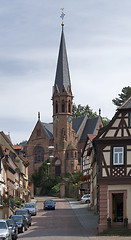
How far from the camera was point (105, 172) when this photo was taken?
31.1 metres

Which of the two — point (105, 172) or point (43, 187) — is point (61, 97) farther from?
point (105, 172)

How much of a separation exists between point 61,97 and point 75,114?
1397 centimetres

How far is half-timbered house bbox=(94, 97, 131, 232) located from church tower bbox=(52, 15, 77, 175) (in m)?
70.8

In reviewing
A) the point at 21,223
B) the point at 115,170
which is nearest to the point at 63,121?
the point at 21,223

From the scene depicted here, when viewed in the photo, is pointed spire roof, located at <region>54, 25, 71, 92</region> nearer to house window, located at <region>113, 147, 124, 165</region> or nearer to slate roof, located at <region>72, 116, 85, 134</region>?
slate roof, located at <region>72, 116, 85, 134</region>

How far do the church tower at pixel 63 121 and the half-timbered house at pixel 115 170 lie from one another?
2786 inches

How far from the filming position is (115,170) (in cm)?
3100

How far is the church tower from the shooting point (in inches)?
4058

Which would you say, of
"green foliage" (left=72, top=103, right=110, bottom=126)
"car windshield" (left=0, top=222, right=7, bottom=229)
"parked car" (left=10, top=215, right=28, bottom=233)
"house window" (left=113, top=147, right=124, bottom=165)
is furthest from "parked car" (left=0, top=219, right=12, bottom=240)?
"green foliage" (left=72, top=103, right=110, bottom=126)

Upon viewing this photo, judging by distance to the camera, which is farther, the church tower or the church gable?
the church gable

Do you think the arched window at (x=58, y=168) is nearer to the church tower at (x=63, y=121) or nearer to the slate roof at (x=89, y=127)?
the church tower at (x=63, y=121)

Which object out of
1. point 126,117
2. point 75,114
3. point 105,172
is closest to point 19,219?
point 105,172

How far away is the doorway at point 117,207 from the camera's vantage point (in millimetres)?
30734

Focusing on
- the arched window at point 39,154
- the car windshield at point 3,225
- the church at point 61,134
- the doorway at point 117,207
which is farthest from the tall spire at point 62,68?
the car windshield at point 3,225
